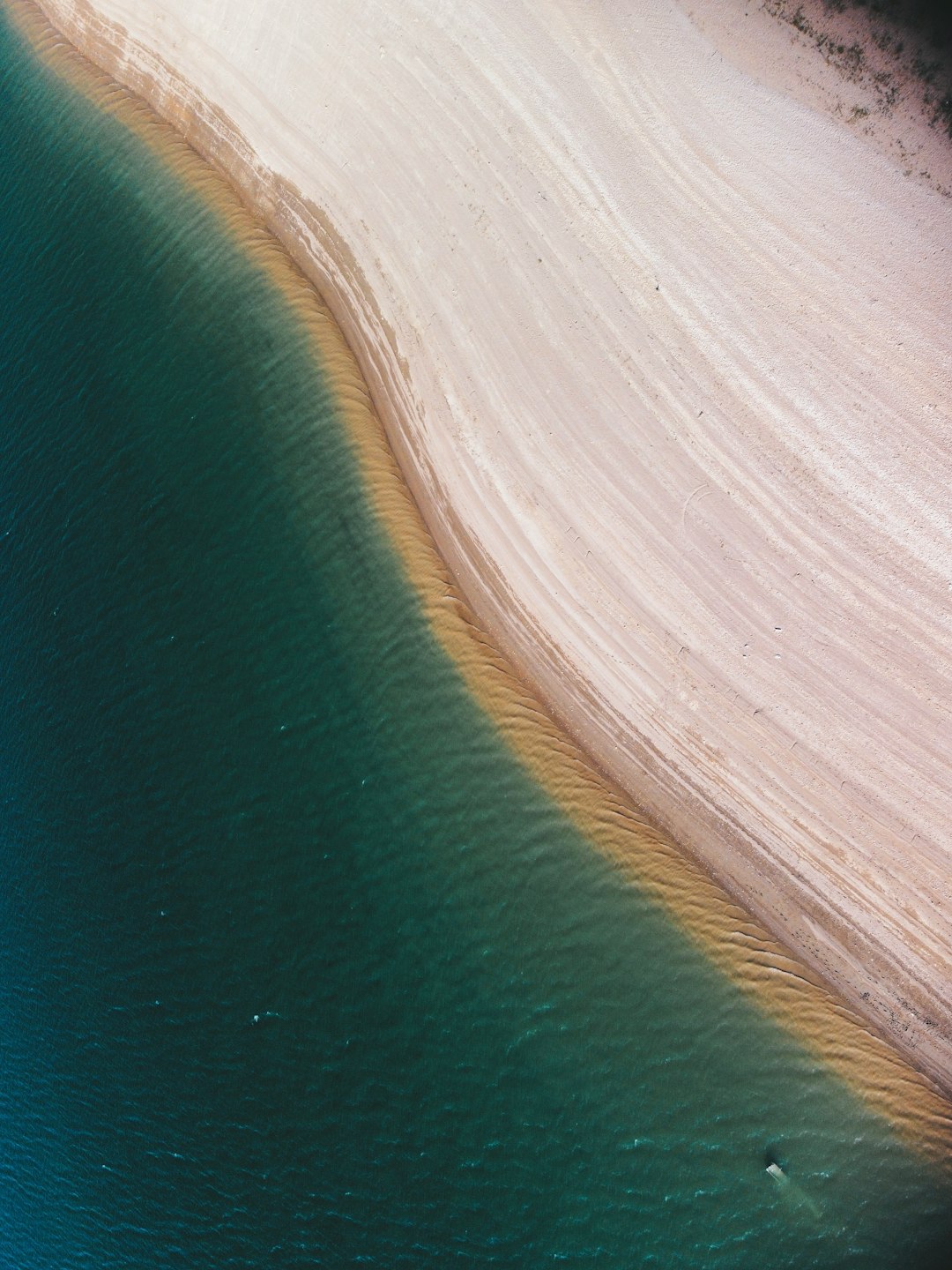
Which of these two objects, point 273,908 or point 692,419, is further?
point 273,908

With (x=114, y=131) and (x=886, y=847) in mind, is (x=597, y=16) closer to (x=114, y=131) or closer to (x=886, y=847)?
(x=114, y=131)

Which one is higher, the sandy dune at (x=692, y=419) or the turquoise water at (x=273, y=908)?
the sandy dune at (x=692, y=419)

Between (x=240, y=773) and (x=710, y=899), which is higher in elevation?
(x=710, y=899)

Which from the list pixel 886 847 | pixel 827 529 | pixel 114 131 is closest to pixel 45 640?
pixel 114 131

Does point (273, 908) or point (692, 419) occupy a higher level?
point (692, 419)
